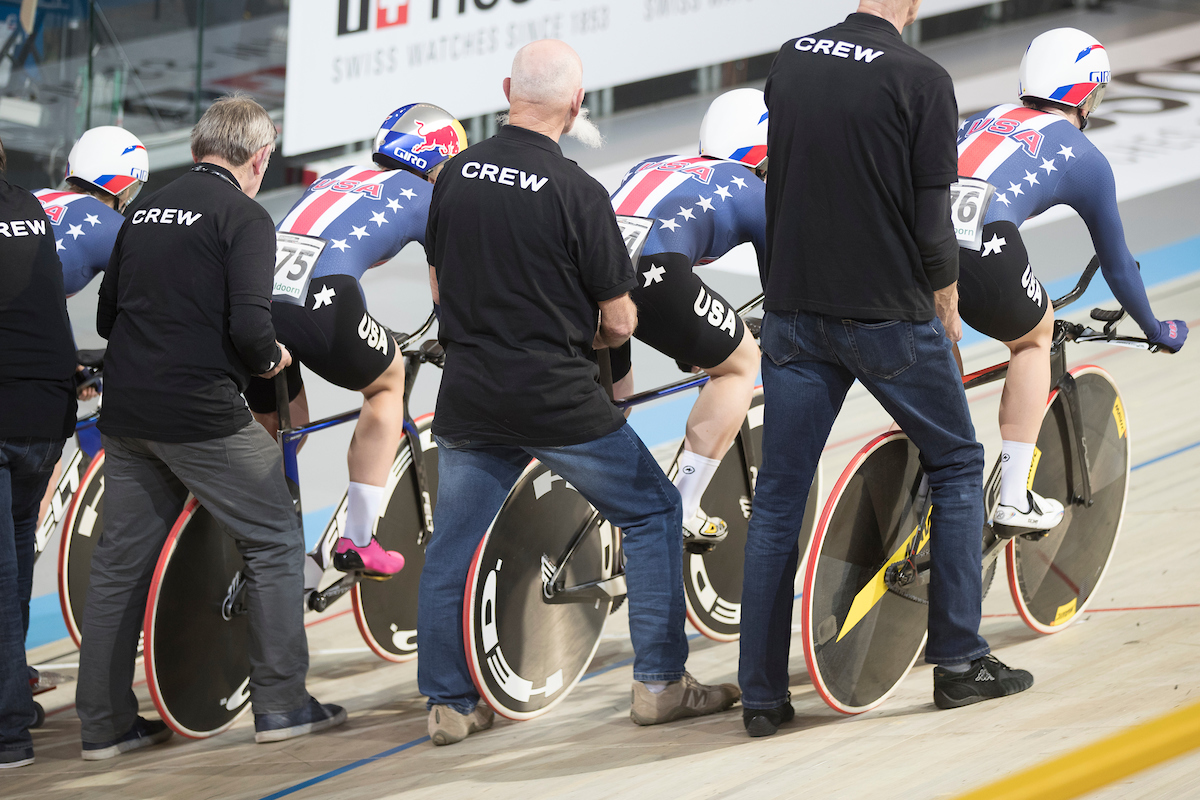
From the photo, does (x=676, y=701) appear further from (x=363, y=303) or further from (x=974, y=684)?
(x=363, y=303)

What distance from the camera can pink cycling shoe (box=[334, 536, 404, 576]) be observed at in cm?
404

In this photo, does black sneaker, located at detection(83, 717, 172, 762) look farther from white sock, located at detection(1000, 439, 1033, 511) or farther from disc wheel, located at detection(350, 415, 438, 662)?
white sock, located at detection(1000, 439, 1033, 511)

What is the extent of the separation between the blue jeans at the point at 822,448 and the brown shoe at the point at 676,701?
0.23 metres

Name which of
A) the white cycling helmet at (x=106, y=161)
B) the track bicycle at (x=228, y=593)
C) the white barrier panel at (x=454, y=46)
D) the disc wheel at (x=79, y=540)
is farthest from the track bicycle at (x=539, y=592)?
the white barrier panel at (x=454, y=46)

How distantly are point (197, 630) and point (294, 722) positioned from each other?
1.18ft

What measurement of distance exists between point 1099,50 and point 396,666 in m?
2.76

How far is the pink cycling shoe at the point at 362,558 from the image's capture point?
404 cm

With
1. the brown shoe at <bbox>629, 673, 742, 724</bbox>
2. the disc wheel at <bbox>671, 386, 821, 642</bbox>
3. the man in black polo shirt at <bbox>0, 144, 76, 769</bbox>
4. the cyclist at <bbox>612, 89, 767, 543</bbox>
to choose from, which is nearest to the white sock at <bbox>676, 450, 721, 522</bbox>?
the cyclist at <bbox>612, 89, 767, 543</bbox>

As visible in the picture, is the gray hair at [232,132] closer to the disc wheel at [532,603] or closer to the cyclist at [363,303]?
the cyclist at [363,303]

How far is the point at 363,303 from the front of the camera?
3.94 m

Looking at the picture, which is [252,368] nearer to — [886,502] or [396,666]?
[396,666]

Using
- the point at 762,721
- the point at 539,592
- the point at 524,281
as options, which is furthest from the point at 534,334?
the point at 762,721

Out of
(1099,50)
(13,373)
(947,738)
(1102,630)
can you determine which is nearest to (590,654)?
(947,738)

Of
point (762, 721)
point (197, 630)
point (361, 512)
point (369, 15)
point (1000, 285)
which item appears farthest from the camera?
point (369, 15)
